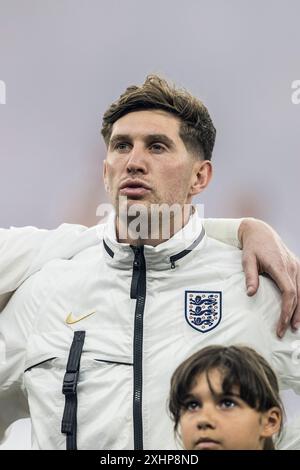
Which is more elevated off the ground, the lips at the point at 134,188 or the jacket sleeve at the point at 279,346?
the lips at the point at 134,188

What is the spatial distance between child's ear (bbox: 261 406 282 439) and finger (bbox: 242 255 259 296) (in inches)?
11.0

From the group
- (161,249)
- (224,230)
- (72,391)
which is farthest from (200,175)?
(72,391)

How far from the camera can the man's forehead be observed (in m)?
1.35

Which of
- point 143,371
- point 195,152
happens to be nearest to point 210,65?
point 195,152

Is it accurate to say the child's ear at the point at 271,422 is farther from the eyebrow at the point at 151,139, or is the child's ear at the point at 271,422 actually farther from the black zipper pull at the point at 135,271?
the eyebrow at the point at 151,139

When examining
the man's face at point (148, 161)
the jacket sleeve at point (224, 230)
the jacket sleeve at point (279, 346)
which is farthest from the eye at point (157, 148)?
the jacket sleeve at point (279, 346)

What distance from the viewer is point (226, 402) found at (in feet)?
3.35

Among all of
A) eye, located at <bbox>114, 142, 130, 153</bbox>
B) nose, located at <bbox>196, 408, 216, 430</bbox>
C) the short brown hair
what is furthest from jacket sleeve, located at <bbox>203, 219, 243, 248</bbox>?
nose, located at <bbox>196, 408, 216, 430</bbox>

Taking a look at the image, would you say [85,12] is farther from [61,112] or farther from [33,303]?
[33,303]

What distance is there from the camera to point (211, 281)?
132 cm

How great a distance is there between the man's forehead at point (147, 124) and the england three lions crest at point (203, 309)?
328 mm

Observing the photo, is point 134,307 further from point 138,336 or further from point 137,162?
point 137,162

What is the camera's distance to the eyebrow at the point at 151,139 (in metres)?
1.35

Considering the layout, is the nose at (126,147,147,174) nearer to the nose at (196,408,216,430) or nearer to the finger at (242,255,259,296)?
the finger at (242,255,259,296)
